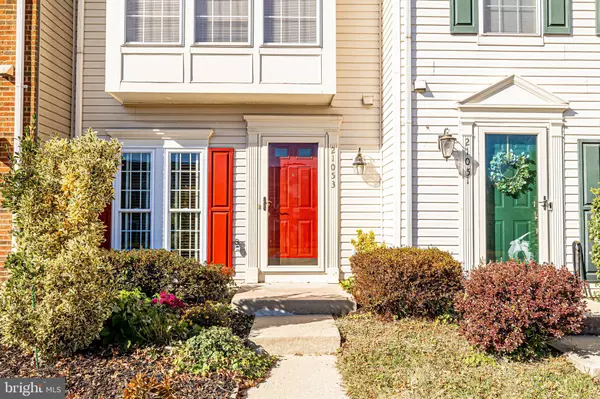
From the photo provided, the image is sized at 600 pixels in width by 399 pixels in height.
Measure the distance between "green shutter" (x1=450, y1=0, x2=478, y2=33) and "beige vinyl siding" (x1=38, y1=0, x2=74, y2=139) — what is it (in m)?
5.71

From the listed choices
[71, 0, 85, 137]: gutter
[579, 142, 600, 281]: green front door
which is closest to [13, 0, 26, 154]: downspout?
[71, 0, 85, 137]: gutter

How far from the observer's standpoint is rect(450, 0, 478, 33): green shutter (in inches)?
243

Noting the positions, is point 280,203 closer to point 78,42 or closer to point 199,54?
point 199,54

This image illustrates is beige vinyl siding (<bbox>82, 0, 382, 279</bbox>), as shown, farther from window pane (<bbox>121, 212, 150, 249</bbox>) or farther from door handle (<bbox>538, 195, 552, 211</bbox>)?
door handle (<bbox>538, 195, 552, 211</bbox>)

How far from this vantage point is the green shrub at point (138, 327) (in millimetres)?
4105

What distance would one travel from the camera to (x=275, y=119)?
7.02m

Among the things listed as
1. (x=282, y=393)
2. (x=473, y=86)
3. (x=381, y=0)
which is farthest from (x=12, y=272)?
(x=381, y=0)

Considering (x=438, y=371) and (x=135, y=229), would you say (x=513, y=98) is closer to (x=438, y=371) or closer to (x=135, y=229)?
(x=438, y=371)

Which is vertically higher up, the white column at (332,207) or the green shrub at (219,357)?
the white column at (332,207)

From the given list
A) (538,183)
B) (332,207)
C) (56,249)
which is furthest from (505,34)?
(56,249)

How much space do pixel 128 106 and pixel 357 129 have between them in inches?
143

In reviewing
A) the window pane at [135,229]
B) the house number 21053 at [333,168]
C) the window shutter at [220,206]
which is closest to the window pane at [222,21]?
the window shutter at [220,206]

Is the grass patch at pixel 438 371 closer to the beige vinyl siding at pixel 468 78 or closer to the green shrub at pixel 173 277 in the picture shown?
the green shrub at pixel 173 277

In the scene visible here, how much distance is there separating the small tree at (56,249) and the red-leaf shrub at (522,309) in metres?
3.37
